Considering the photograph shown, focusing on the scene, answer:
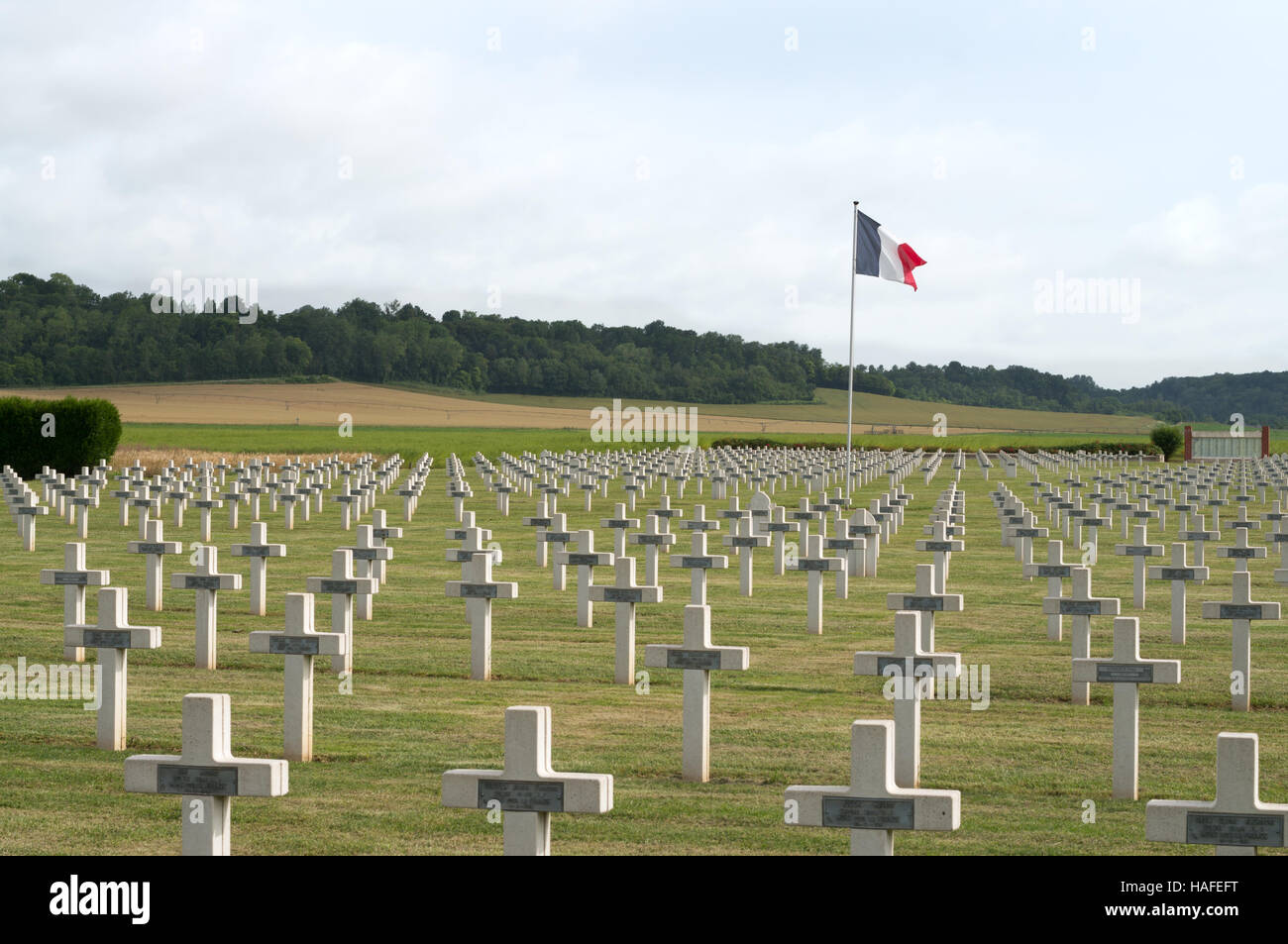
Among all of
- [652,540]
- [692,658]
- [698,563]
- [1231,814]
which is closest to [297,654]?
[692,658]

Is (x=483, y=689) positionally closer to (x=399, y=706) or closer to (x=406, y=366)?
(x=399, y=706)

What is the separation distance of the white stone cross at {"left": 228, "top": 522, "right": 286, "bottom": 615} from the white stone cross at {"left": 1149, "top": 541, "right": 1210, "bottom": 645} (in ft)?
24.5

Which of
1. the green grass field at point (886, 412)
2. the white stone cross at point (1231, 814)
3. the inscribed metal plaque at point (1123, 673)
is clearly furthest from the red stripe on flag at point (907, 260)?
the green grass field at point (886, 412)

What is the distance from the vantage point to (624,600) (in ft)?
36.0

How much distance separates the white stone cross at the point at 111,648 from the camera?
8297mm

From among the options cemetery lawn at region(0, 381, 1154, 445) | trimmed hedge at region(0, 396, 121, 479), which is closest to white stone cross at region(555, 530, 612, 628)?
trimmed hedge at region(0, 396, 121, 479)

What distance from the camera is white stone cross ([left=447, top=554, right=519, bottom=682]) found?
1086 centimetres

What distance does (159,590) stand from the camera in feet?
47.4

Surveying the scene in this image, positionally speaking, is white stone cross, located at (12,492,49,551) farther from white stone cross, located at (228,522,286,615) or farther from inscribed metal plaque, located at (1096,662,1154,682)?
inscribed metal plaque, located at (1096,662,1154,682)

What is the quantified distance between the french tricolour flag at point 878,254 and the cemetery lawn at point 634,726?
15.5 metres

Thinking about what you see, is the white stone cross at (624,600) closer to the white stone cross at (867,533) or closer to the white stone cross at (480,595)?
the white stone cross at (480,595)

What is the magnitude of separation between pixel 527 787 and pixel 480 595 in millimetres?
6387
